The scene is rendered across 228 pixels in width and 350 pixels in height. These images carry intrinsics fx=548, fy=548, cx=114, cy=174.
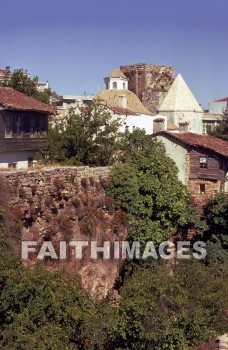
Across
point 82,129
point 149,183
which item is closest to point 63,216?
point 149,183

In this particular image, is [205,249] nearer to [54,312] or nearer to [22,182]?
[22,182]

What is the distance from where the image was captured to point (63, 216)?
23484 mm

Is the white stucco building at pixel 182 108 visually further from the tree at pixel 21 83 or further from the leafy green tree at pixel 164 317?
the leafy green tree at pixel 164 317

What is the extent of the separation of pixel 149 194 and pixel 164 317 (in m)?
12.0

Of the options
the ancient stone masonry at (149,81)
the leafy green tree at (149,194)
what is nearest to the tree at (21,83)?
the leafy green tree at (149,194)

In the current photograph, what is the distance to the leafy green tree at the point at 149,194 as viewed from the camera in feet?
88.2

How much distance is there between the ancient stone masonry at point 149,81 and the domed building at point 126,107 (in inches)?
257

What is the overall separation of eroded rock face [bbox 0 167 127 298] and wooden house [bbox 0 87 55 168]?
23.0ft

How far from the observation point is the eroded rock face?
2148cm

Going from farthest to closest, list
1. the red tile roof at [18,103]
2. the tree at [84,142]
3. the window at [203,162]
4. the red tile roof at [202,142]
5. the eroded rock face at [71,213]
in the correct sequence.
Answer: the window at [203,162] → the red tile roof at [202,142] → the red tile roof at [18,103] → the tree at [84,142] → the eroded rock face at [71,213]

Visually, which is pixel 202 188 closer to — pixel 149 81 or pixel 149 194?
pixel 149 194

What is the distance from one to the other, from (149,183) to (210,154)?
8596 millimetres

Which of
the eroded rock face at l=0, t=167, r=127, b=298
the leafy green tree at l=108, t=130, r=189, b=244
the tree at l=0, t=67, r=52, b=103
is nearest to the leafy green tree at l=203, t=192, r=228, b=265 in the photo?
the leafy green tree at l=108, t=130, r=189, b=244

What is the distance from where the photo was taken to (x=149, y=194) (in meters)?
27.8
